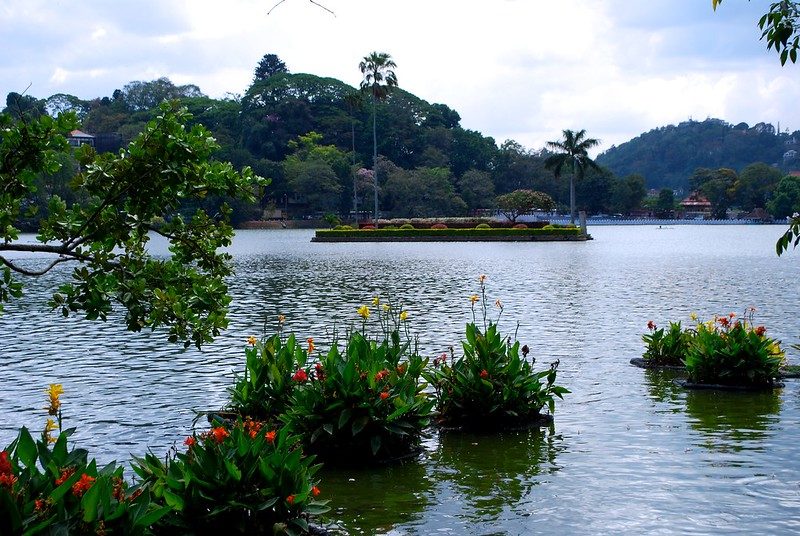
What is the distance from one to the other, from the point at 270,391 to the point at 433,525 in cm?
296

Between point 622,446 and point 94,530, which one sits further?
point 622,446

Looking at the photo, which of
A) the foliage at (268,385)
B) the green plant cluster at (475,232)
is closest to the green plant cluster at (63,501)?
the foliage at (268,385)

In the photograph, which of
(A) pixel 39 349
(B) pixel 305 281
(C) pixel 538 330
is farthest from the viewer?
(B) pixel 305 281

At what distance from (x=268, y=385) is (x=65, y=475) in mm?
4558

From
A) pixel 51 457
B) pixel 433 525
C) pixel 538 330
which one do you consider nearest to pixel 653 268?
pixel 538 330

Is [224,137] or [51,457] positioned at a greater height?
[224,137]

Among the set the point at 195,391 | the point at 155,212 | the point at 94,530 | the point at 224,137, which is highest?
the point at 224,137

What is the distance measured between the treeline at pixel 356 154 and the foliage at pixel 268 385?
10402 centimetres

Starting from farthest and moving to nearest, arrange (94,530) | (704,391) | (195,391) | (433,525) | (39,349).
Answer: (39,349) → (195,391) → (704,391) → (433,525) → (94,530)

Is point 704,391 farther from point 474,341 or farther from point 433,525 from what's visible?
point 433,525

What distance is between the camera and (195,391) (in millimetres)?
13109

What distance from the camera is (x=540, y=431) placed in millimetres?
10312

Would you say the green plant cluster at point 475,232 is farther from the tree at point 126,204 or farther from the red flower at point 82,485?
the red flower at point 82,485

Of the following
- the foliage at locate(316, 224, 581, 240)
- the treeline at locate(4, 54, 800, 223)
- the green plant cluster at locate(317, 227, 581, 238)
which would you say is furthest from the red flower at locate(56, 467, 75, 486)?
the treeline at locate(4, 54, 800, 223)
